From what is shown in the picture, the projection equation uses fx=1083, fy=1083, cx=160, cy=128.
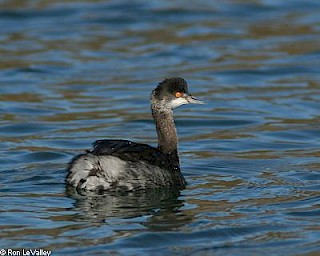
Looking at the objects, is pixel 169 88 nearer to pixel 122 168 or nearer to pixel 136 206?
pixel 122 168

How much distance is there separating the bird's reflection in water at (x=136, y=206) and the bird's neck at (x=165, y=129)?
0.67 m

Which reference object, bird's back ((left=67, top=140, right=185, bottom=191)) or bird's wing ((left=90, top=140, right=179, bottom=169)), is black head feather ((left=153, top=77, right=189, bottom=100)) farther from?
bird's back ((left=67, top=140, right=185, bottom=191))

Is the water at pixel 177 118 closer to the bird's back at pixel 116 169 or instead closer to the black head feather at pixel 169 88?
the bird's back at pixel 116 169

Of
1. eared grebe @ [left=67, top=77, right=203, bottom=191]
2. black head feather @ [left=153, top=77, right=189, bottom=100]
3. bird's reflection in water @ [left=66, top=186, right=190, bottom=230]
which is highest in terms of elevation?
black head feather @ [left=153, top=77, right=189, bottom=100]

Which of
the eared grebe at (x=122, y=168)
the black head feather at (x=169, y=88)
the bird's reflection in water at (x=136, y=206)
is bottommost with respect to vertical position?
the bird's reflection in water at (x=136, y=206)

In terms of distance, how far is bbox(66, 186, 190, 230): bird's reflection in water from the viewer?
827 centimetres

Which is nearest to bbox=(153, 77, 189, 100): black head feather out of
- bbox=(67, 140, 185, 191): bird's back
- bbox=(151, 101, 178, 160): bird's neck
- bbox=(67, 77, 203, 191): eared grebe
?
bbox=(151, 101, 178, 160): bird's neck

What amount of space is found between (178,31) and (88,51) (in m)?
2.06

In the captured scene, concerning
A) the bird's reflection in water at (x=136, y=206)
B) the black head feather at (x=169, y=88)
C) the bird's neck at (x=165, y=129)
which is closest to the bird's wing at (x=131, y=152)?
the bird's reflection in water at (x=136, y=206)

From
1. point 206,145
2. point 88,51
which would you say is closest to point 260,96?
point 206,145

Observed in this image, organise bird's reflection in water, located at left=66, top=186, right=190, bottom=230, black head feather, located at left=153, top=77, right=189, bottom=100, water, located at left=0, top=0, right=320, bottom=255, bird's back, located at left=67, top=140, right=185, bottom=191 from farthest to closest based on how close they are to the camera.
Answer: black head feather, located at left=153, top=77, right=189, bottom=100
bird's back, located at left=67, top=140, right=185, bottom=191
bird's reflection in water, located at left=66, top=186, right=190, bottom=230
water, located at left=0, top=0, right=320, bottom=255

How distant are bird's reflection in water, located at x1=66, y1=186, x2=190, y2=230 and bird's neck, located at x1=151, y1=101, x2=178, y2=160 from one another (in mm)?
674

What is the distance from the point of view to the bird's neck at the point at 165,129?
9875 mm

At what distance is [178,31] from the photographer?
18891 millimetres
